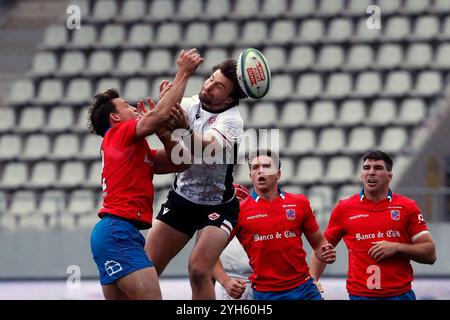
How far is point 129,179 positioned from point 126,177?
24 millimetres

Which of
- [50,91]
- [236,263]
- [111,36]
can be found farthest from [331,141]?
[236,263]

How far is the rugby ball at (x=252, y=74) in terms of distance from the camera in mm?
7746

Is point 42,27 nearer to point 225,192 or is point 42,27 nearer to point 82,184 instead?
point 82,184

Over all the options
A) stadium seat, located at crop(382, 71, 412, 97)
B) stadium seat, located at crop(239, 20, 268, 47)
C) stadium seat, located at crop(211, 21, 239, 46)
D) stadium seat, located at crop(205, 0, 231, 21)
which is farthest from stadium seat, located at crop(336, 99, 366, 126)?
stadium seat, located at crop(205, 0, 231, 21)

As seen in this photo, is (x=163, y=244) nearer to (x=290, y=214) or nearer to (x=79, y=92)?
(x=290, y=214)

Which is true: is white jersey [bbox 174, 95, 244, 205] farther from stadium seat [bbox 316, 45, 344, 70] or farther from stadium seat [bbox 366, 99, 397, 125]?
stadium seat [bbox 316, 45, 344, 70]

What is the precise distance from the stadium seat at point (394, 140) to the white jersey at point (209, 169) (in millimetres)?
9336

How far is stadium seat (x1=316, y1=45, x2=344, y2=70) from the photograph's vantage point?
18.6 meters

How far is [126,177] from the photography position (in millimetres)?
7348

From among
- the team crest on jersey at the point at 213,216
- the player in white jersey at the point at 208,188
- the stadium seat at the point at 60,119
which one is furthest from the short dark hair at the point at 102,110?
the stadium seat at the point at 60,119

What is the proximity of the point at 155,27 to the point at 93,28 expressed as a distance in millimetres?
1085

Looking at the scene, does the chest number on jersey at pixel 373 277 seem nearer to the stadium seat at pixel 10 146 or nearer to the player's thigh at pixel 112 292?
the player's thigh at pixel 112 292

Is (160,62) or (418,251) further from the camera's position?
(160,62)

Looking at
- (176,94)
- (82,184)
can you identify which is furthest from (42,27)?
(176,94)
